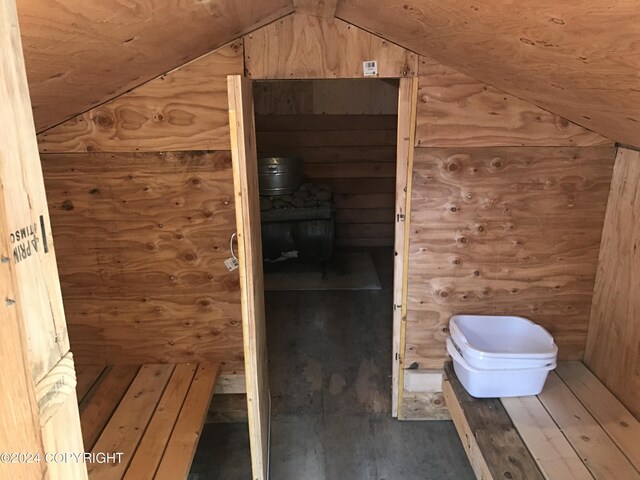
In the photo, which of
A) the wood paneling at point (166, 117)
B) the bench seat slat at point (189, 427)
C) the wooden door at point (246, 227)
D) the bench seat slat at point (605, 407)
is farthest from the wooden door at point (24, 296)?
the bench seat slat at point (605, 407)

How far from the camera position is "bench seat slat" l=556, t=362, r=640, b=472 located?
6.35ft

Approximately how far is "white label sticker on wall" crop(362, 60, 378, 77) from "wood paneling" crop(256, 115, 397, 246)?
287 centimetres

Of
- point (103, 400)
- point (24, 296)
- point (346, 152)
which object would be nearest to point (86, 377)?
point (103, 400)

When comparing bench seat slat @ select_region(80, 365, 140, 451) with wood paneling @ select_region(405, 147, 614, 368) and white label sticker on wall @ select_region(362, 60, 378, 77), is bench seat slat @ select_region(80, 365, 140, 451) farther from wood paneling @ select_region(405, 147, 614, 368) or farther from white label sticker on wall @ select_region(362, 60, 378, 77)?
white label sticker on wall @ select_region(362, 60, 378, 77)

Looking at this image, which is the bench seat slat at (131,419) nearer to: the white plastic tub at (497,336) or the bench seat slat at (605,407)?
the white plastic tub at (497,336)

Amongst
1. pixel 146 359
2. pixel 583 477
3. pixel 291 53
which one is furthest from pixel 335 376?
pixel 291 53

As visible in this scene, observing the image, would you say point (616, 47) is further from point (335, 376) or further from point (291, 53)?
point (335, 376)

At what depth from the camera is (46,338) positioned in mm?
620

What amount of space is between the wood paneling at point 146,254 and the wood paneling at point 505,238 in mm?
956

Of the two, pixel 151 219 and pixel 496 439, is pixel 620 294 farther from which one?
pixel 151 219

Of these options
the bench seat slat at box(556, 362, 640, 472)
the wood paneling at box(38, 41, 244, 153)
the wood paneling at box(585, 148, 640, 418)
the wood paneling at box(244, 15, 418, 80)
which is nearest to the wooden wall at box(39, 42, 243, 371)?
the wood paneling at box(38, 41, 244, 153)

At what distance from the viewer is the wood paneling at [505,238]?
235 cm

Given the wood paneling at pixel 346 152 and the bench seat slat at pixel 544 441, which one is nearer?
the bench seat slat at pixel 544 441

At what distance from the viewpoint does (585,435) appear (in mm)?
1985
